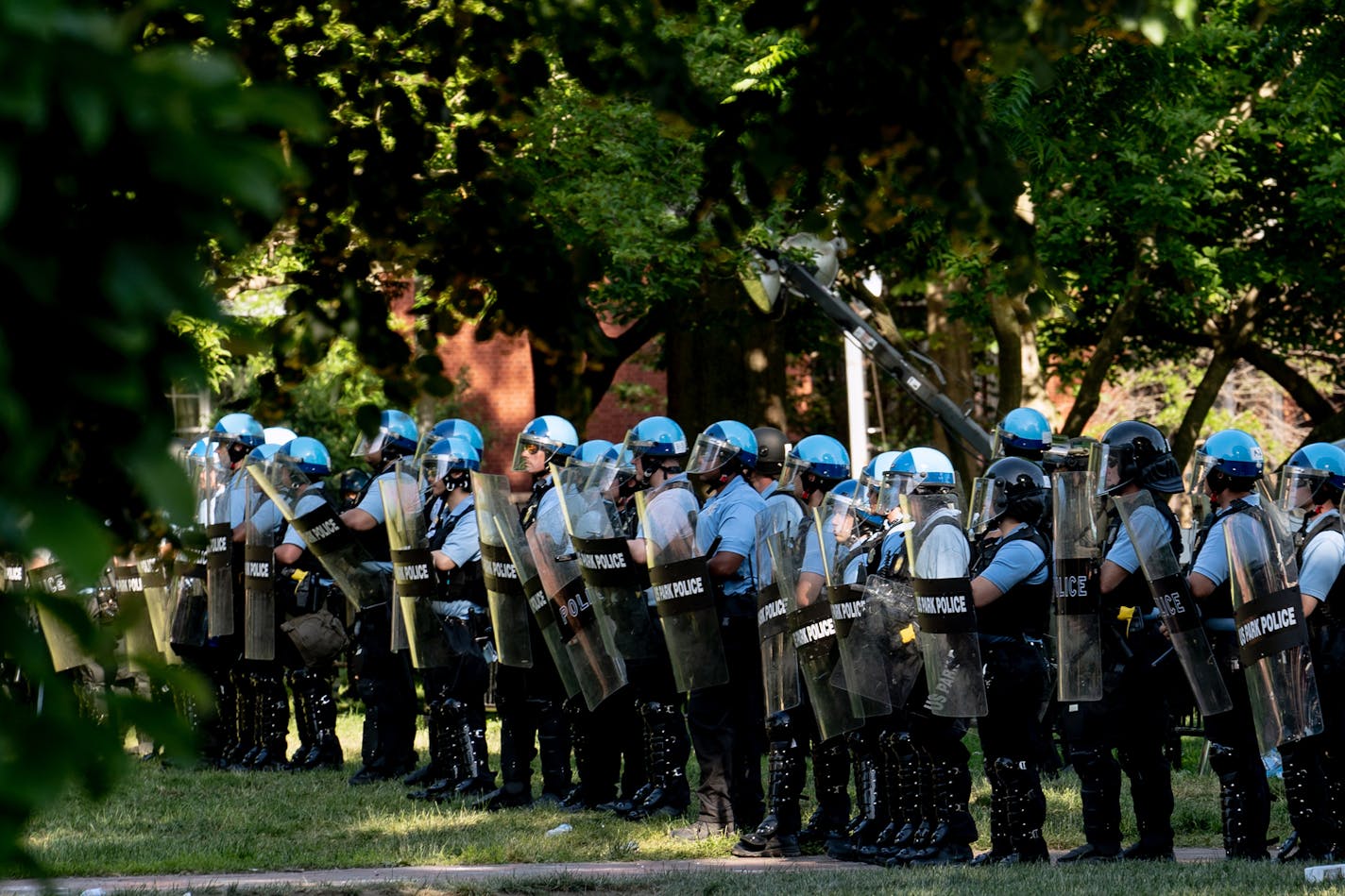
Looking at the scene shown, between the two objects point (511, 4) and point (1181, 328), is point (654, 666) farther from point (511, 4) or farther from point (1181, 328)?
point (1181, 328)

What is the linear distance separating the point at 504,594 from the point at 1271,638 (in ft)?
14.7

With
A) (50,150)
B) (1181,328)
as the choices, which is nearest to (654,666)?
(50,150)

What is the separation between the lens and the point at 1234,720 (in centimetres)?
809

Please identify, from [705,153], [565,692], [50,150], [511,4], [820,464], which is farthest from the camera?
[565,692]

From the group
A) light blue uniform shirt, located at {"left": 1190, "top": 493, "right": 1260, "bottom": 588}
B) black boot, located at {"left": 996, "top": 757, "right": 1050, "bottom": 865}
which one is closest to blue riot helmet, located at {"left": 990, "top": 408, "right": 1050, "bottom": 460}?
light blue uniform shirt, located at {"left": 1190, "top": 493, "right": 1260, "bottom": 588}

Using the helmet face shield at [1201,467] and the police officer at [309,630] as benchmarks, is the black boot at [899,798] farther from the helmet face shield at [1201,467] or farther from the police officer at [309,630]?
the police officer at [309,630]

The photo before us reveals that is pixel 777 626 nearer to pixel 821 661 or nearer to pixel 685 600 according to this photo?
pixel 821 661

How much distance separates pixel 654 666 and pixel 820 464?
150 cm

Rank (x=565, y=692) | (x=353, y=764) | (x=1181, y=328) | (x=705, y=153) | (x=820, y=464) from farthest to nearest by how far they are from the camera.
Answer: (x=1181, y=328) < (x=353, y=764) < (x=565, y=692) < (x=820, y=464) < (x=705, y=153)

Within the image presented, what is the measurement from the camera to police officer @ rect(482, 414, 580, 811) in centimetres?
1041

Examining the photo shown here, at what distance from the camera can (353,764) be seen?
12.5 m

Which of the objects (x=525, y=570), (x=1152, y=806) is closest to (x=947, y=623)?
(x=1152, y=806)

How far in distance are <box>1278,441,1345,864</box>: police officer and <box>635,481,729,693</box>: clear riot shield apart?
2.88 metres

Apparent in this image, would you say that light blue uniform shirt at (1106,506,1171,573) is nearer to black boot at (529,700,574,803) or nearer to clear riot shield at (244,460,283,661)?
black boot at (529,700,574,803)
